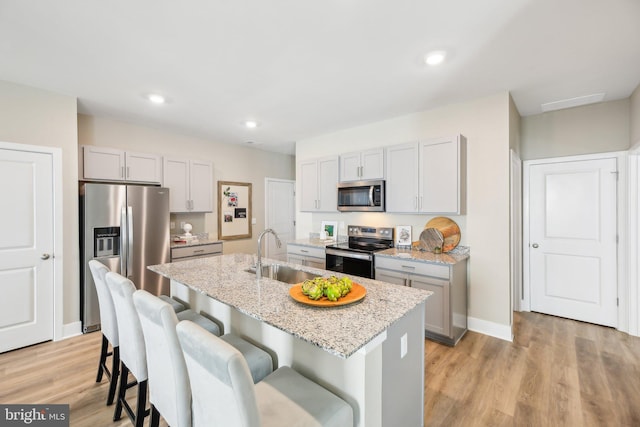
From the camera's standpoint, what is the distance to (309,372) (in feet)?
4.75

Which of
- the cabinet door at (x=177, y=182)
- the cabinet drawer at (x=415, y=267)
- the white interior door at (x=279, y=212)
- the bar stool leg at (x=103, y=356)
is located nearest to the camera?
the bar stool leg at (x=103, y=356)

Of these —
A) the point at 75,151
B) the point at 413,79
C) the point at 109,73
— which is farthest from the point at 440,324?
the point at 75,151

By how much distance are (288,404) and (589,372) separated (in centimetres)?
278

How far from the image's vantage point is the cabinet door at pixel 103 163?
351 centimetres

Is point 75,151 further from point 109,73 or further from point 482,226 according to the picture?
point 482,226

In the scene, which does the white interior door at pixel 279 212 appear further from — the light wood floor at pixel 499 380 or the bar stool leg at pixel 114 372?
the bar stool leg at pixel 114 372

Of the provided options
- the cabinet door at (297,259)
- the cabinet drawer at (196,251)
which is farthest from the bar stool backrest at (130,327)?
the cabinet door at (297,259)

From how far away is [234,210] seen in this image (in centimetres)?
542

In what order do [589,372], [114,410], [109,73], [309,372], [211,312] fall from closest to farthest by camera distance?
[309,372], [114,410], [211,312], [589,372], [109,73]

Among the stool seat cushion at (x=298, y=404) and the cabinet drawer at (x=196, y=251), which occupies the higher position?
the cabinet drawer at (x=196, y=251)

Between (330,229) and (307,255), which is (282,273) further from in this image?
(330,229)

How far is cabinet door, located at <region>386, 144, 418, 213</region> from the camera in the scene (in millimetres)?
3457

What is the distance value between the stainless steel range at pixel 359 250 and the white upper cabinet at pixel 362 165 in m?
0.77

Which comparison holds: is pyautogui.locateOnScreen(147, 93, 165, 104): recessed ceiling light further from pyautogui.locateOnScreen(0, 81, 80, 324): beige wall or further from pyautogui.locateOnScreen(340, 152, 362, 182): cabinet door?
pyautogui.locateOnScreen(340, 152, 362, 182): cabinet door
